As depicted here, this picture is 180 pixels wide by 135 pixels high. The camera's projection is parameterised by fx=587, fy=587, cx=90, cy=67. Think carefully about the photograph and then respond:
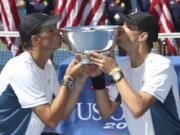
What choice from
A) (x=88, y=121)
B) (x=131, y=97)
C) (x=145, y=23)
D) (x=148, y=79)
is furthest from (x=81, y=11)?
(x=131, y=97)

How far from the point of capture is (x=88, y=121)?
15.6ft

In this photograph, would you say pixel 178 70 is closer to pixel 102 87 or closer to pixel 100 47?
pixel 102 87

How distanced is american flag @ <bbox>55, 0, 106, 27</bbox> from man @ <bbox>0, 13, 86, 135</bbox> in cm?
377

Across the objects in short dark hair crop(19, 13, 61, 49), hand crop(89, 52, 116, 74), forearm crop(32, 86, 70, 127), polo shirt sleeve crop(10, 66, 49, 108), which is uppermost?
short dark hair crop(19, 13, 61, 49)

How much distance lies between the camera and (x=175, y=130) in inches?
141

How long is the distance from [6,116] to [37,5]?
4515 mm

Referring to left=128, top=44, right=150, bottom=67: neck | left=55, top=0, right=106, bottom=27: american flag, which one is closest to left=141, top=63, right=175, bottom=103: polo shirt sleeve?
left=128, top=44, right=150, bottom=67: neck

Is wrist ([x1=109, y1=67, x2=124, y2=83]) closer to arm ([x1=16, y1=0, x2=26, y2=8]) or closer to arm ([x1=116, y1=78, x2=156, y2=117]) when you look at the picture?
arm ([x1=116, y1=78, x2=156, y2=117])

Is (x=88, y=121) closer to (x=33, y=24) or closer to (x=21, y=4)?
(x=33, y=24)

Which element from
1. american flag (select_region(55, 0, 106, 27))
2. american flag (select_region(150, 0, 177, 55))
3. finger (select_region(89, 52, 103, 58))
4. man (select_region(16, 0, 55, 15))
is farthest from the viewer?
man (select_region(16, 0, 55, 15))

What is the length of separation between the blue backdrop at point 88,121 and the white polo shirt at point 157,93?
1041mm

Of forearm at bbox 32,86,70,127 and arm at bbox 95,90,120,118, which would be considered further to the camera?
arm at bbox 95,90,120,118

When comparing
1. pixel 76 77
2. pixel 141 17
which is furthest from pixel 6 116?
pixel 141 17

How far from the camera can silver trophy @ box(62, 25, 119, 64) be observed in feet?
10.8
